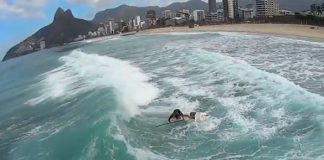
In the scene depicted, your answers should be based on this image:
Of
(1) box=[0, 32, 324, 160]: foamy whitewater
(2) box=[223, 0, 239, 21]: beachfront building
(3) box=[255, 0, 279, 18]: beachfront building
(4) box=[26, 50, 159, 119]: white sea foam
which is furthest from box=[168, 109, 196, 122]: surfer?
(2) box=[223, 0, 239, 21]: beachfront building

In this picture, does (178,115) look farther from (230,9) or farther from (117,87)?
(230,9)

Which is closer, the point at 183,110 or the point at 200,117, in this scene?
the point at 200,117

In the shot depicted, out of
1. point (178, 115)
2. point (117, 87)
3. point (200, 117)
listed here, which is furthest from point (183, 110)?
point (117, 87)

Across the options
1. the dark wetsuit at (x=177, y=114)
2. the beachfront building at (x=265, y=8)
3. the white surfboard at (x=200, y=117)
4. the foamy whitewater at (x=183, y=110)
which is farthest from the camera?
the beachfront building at (x=265, y=8)

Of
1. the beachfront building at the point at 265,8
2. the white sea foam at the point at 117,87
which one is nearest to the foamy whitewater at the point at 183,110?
the white sea foam at the point at 117,87

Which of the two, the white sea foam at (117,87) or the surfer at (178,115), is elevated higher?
the surfer at (178,115)

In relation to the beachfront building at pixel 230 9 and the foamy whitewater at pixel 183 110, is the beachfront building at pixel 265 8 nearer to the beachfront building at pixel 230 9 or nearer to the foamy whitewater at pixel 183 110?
the beachfront building at pixel 230 9

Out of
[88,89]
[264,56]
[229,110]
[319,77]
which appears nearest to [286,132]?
[229,110]

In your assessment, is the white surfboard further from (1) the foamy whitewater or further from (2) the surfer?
(1) the foamy whitewater
